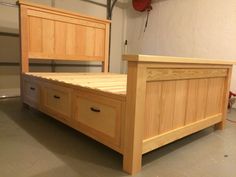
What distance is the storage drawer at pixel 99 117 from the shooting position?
1.15 meters

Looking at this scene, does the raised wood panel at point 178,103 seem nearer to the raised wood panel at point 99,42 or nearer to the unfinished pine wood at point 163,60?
the unfinished pine wood at point 163,60

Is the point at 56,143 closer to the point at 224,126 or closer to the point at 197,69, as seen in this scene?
the point at 197,69

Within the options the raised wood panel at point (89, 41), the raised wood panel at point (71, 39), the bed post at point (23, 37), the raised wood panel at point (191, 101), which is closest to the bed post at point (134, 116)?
the raised wood panel at point (191, 101)

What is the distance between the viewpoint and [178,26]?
3170 millimetres

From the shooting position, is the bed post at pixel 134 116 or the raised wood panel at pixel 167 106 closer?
the bed post at pixel 134 116

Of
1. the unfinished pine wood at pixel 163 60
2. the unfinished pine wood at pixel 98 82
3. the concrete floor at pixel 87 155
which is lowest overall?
the concrete floor at pixel 87 155

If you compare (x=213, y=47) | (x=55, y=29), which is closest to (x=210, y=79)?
(x=213, y=47)

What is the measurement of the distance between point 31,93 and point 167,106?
1.39 m

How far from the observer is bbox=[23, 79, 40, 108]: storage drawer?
1.96m

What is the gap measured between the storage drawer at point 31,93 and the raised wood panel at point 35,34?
1.23ft

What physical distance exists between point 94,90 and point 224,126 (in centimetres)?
125

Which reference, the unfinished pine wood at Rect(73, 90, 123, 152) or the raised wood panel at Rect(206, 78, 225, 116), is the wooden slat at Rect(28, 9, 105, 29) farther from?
the raised wood panel at Rect(206, 78, 225, 116)

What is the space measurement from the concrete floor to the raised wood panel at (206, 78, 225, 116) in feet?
A: 0.64

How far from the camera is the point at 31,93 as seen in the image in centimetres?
207
